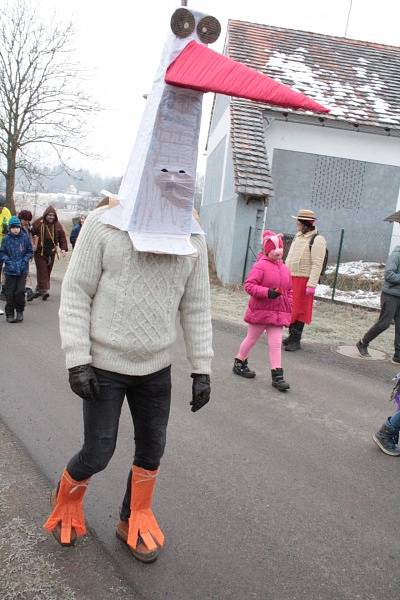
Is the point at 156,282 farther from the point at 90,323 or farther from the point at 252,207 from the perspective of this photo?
the point at 252,207

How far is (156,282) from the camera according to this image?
2.58 m

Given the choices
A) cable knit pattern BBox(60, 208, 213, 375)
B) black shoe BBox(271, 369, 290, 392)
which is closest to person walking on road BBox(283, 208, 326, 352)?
black shoe BBox(271, 369, 290, 392)

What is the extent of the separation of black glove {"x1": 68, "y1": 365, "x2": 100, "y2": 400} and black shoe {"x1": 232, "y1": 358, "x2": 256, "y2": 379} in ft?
12.3

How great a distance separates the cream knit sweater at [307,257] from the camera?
7.00 metres

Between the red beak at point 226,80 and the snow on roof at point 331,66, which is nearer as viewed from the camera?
the red beak at point 226,80

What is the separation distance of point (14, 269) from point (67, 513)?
5.92 meters

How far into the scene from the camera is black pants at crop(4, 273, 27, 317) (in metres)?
8.08

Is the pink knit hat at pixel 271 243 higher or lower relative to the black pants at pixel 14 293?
higher

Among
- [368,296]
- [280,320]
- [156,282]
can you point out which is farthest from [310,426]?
[368,296]

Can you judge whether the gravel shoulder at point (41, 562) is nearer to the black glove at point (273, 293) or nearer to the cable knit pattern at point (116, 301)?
the cable knit pattern at point (116, 301)

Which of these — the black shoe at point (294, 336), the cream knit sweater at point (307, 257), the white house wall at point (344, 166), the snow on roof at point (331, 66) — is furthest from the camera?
the snow on roof at point (331, 66)

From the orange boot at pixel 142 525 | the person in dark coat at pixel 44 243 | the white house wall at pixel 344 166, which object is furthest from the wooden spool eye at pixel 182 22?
the white house wall at pixel 344 166

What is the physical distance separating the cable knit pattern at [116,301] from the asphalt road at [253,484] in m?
1.06

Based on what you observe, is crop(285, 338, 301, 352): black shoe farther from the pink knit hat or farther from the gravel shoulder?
the gravel shoulder
